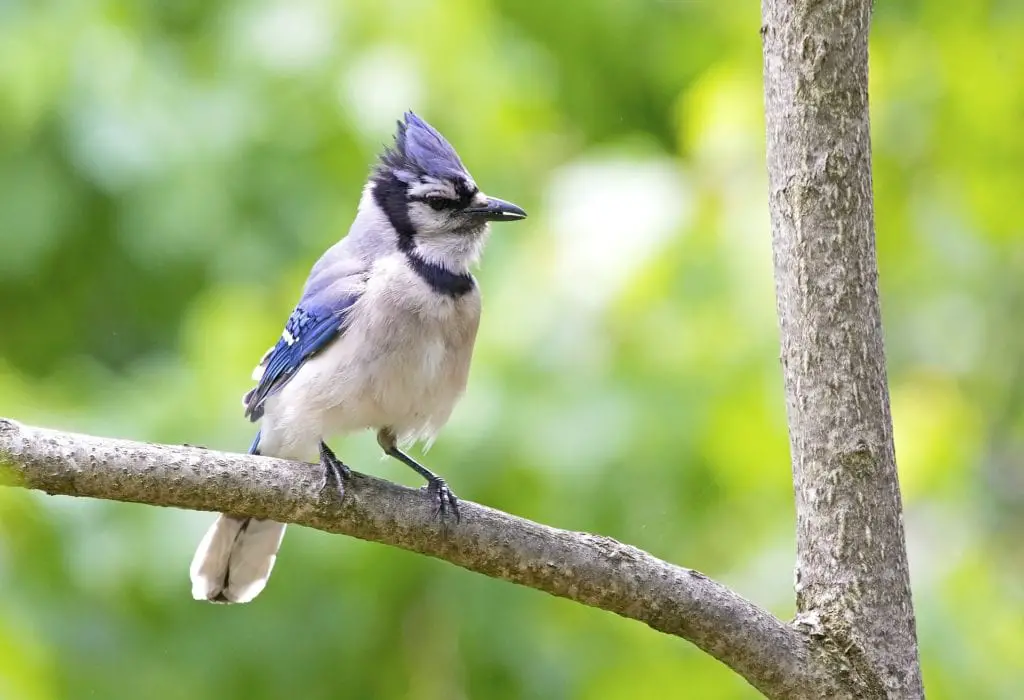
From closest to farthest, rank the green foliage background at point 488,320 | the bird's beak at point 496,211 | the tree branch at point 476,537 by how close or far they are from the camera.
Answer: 1. the tree branch at point 476,537
2. the bird's beak at point 496,211
3. the green foliage background at point 488,320

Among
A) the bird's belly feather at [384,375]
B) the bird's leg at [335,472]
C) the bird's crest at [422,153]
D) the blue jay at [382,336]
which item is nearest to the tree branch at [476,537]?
the bird's leg at [335,472]

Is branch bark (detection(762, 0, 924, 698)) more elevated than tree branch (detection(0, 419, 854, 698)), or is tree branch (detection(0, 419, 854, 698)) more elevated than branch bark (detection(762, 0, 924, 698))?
branch bark (detection(762, 0, 924, 698))

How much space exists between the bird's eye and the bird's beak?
4cm

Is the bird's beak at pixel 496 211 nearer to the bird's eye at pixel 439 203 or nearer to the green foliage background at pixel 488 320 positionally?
the bird's eye at pixel 439 203

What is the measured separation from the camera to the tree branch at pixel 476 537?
7.02 ft

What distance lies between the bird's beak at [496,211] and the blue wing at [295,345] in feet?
1.24

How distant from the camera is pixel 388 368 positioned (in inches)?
113

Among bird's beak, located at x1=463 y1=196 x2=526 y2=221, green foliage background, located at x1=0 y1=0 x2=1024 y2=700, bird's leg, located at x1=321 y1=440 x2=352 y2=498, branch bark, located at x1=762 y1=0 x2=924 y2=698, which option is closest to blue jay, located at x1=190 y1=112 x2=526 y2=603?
bird's beak, located at x1=463 y1=196 x2=526 y2=221

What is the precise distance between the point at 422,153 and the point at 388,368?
1.94ft

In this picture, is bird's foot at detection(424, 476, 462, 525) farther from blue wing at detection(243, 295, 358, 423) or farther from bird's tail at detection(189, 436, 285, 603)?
bird's tail at detection(189, 436, 285, 603)

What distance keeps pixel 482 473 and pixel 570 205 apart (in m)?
0.76

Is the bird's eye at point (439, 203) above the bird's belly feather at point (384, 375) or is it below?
above

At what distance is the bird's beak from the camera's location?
10.3ft

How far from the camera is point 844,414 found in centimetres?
228
